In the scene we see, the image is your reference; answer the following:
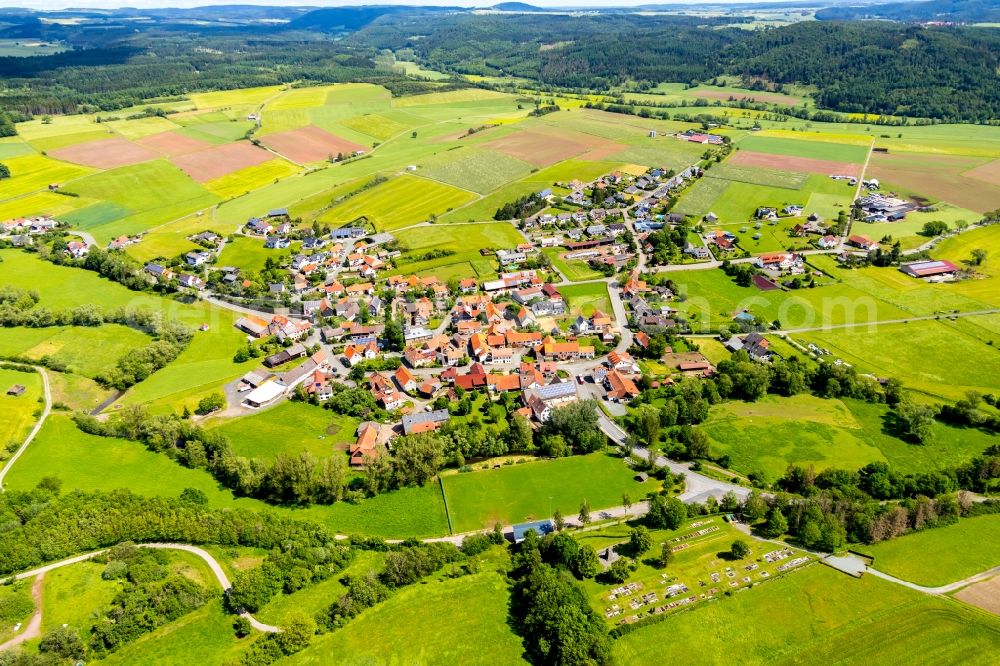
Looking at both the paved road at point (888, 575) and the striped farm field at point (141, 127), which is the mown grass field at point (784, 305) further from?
the striped farm field at point (141, 127)

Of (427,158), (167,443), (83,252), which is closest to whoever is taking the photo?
(167,443)

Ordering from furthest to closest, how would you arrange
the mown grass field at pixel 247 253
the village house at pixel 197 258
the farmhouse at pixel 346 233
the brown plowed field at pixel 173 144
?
1. the brown plowed field at pixel 173 144
2. the farmhouse at pixel 346 233
3. the mown grass field at pixel 247 253
4. the village house at pixel 197 258

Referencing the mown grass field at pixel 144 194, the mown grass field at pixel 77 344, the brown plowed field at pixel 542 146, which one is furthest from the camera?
the brown plowed field at pixel 542 146

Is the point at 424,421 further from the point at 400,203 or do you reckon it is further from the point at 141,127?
the point at 141,127

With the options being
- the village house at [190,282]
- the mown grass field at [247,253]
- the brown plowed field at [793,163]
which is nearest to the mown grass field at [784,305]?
the brown plowed field at [793,163]

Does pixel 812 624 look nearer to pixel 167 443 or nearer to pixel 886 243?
pixel 167 443

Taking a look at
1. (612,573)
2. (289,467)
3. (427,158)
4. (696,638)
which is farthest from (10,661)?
(427,158)

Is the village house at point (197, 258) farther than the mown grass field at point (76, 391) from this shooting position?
Yes
